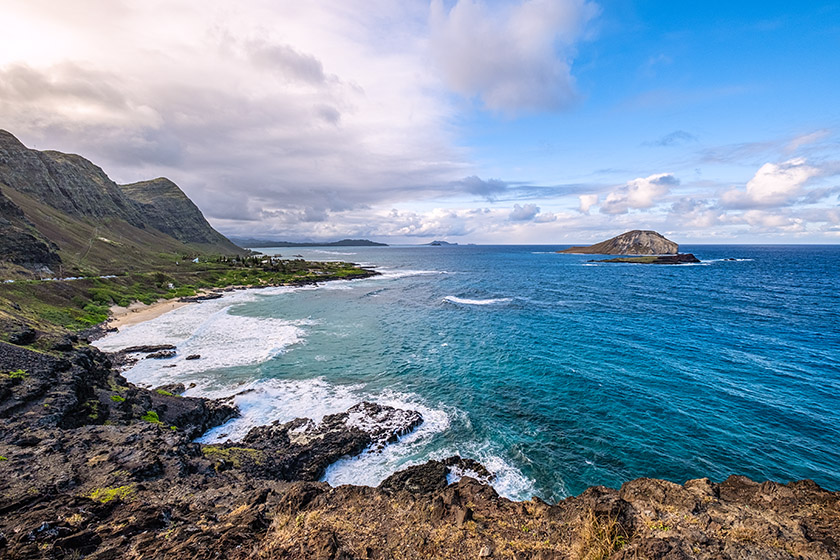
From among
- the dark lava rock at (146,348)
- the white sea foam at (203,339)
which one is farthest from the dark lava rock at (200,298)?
the dark lava rock at (146,348)

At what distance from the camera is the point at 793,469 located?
17.7 m

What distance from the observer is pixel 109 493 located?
34.7ft

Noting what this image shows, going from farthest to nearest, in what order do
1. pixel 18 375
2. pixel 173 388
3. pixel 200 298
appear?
pixel 200 298 → pixel 173 388 → pixel 18 375

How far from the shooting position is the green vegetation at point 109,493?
10188 mm

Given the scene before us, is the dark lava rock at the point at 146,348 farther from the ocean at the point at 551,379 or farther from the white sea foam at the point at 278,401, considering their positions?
the white sea foam at the point at 278,401

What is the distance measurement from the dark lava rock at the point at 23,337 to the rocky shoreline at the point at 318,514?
28.4 ft

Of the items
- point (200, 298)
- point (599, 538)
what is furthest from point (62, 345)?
point (200, 298)

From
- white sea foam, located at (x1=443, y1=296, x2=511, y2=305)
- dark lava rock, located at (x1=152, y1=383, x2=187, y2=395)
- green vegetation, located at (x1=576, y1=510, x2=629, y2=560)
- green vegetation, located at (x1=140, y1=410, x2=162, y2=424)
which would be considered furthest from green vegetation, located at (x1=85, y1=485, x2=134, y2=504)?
white sea foam, located at (x1=443, y1=296, x2=511, y2=305)

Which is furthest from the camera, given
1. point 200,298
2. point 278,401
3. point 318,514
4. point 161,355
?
point 200,298

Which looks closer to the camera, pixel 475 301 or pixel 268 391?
pixel 268 391

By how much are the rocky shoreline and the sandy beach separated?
40819 mm

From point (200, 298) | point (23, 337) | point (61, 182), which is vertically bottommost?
point (200, 298)

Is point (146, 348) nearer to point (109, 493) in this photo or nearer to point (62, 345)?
point (62, 345)

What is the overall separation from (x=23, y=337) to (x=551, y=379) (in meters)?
38.0
